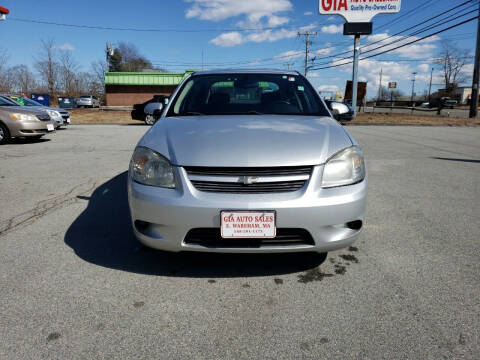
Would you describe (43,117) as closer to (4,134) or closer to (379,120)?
(4,134)

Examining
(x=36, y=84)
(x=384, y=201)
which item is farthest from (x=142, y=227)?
(x=36, y=84)

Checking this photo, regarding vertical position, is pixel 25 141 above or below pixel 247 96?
below

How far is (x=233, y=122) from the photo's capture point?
110 inches

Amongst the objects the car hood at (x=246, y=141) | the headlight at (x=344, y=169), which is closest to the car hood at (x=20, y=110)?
the car hood at (x=246, y=141)

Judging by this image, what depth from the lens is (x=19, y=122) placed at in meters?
9.38

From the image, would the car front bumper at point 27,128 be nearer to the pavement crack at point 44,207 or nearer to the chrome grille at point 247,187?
the pavement crack at point 44,207

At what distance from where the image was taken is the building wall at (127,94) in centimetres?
4650

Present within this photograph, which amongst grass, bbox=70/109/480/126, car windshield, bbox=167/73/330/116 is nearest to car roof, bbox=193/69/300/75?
car windshield, bbox=167/73/330/116

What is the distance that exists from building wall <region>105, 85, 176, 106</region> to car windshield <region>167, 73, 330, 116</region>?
147 feet

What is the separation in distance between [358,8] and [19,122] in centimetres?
1943

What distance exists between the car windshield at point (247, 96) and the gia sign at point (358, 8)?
796 inches

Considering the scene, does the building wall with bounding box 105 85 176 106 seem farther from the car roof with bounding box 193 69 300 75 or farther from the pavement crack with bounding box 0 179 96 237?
the car roof with bounding box 193 69 300 75

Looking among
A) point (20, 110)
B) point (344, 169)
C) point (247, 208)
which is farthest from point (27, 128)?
point (344, 169)

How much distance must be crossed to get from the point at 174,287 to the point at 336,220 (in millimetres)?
1124
